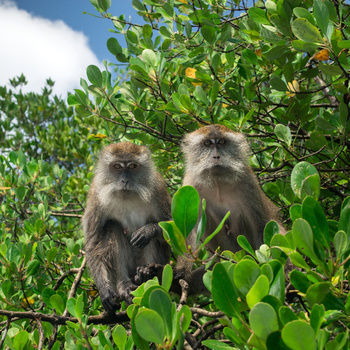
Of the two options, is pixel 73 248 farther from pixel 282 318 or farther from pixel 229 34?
pixel 282 318

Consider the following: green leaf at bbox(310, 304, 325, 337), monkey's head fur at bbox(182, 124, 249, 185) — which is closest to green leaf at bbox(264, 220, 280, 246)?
green leaf at bbox(310, 304, 325, 337)

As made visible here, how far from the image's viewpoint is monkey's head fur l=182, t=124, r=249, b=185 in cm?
466

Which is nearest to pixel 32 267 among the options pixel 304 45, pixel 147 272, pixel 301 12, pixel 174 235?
pixel 147 272

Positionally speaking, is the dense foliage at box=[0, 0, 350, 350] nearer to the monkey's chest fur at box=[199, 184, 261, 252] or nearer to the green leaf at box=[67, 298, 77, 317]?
the green leaf at box=[67, 298, 77, 317]

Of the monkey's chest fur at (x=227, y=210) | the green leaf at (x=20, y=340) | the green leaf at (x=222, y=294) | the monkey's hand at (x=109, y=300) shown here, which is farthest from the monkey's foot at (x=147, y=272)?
the green leaf at (x=222, y=294)

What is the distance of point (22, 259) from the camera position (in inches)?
167

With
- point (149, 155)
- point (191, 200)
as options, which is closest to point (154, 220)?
point (149, 155)

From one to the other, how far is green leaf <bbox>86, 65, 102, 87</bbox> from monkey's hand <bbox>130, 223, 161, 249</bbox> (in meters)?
1.75

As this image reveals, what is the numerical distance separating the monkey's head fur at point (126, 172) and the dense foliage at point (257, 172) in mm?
271

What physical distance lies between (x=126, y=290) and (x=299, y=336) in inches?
126

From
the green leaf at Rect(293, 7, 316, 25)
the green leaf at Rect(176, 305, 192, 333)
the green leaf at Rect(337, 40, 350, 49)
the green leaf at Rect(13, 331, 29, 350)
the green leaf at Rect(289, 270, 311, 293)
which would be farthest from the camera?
the green leaf at Rect(293, 7, 316, 25)

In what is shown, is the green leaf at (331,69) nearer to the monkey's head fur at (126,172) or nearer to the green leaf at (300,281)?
the green leaf at (300,281)

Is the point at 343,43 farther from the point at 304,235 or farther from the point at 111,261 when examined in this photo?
the point at 111,261

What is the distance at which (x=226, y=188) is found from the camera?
15.8 ft
